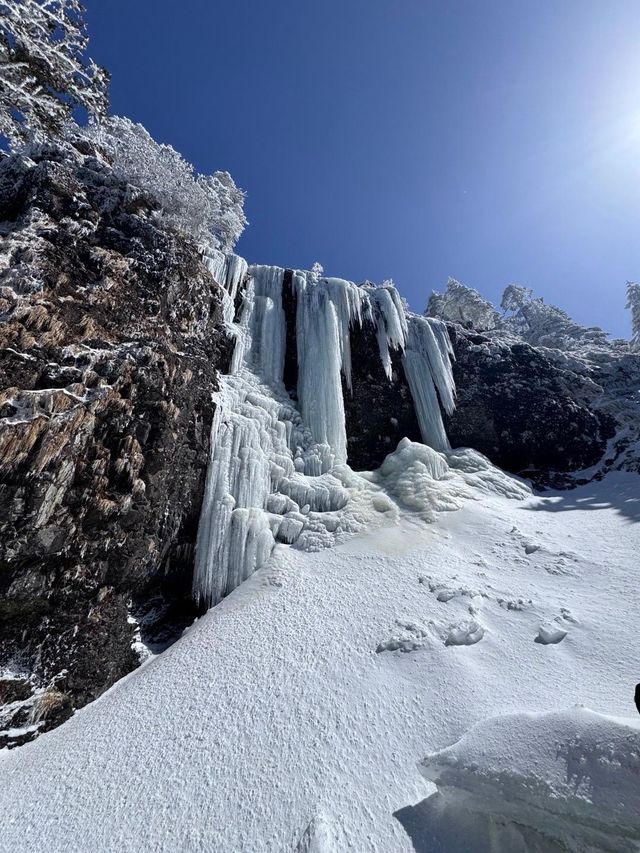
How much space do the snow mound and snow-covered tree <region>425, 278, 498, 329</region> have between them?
3606cm

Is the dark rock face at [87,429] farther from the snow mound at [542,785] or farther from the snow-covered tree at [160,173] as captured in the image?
the snow mound at [542,785]

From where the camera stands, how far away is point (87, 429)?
7598 mm

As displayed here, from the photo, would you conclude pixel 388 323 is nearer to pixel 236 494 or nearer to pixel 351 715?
pixel 236 494

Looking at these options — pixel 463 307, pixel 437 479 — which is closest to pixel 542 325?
pixel 463 307

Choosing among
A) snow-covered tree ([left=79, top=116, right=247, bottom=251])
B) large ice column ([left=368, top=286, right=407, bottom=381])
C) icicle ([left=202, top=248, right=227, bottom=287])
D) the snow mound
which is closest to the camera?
the snow mound

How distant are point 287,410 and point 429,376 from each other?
26.4 feet

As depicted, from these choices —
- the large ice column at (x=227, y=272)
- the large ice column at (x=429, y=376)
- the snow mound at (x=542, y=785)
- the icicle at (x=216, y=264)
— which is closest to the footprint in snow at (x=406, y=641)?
the snow mound at (x=542, y=785)

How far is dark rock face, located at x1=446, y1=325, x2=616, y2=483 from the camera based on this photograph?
56.5ft

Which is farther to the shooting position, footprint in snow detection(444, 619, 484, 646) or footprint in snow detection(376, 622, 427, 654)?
footprint in snow detection(444, 619, 484, 646)

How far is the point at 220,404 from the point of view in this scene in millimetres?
11555

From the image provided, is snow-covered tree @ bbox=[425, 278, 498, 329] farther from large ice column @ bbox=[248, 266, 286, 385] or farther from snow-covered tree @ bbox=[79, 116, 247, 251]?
snow-covered tree @ bbox=[79, 116, 247, 251]

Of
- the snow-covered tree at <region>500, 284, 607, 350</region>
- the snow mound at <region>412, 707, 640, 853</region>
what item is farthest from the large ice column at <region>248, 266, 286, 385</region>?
the snow-covered tree at <region>500, 284, 607, 350</region>

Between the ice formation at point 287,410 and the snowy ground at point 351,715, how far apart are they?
1102 millimetres

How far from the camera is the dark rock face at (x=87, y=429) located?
254 inches
